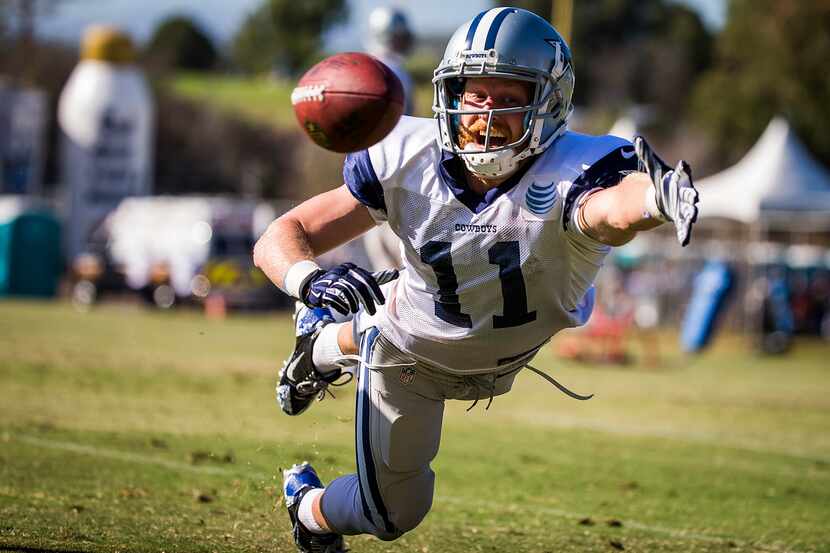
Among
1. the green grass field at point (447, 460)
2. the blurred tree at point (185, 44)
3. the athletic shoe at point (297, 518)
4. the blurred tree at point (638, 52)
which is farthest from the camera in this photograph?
the blurred tree at point (185, 44)

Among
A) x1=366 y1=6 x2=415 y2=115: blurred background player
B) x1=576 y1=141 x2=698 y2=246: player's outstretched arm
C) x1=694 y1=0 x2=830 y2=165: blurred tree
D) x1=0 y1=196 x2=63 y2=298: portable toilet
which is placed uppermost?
x1=576 y1=141 x2=698 y2=246: player's outstretched arm

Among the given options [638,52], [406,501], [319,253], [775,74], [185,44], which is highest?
[319,253]

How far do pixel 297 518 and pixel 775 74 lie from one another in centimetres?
3421

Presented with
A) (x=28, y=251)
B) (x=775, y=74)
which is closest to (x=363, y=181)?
(x=28, y=251)

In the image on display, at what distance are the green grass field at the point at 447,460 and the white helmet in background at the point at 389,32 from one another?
263cm

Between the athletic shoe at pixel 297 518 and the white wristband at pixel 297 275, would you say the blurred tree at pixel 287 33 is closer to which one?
the athletic shoe at pixel 297 518

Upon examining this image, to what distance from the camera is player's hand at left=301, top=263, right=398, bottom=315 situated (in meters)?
3.65

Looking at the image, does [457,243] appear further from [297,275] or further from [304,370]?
[304,370]

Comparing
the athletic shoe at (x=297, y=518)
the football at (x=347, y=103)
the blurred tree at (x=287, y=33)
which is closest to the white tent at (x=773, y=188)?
the athletic shoe at (x=297, y=518)

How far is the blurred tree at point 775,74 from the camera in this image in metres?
35.3

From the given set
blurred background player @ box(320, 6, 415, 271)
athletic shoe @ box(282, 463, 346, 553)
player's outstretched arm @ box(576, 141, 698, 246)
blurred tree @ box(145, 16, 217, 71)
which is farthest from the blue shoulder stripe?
blurred tree @ box(145, 16, 217, 71)

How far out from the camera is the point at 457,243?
381 centimetres

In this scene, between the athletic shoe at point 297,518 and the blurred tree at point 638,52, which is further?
the blurred tree at point 638,52

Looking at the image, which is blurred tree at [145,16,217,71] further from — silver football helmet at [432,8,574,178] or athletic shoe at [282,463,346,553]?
silver football helmet at [432,8,574,178]
